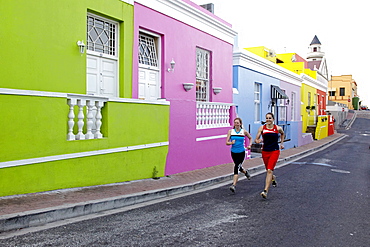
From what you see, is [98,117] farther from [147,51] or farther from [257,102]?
[257,102]

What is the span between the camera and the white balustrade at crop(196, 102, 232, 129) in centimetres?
1069

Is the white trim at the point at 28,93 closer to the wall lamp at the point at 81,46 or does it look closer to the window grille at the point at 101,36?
the wall lamp at the point at 81,46

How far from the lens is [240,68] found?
14484 mm

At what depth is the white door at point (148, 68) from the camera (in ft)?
30.1

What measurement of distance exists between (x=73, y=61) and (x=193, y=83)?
4.57m

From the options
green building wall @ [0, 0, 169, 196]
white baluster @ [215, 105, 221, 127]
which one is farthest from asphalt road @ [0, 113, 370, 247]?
white baluster @ [215, 105, 221, 127]

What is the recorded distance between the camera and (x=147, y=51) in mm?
9414

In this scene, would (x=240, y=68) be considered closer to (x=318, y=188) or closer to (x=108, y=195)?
(x=318, y=188)

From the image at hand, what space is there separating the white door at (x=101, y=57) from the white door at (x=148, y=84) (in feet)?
3.20

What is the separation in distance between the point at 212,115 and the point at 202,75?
1492mm

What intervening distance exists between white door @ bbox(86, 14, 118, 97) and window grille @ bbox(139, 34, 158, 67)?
104 cm

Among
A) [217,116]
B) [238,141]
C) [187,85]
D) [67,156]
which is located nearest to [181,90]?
[187,85]

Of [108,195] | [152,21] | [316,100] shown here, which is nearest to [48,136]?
[108,195]

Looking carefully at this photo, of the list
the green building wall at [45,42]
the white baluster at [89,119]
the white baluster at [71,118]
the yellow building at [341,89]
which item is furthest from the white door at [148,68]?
the yellow building at [341,89]
